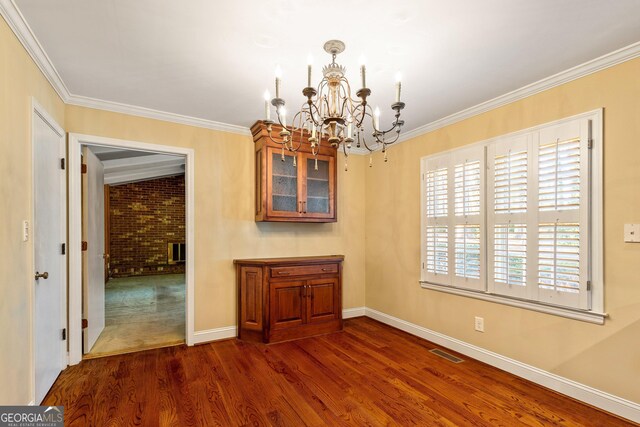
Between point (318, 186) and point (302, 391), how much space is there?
229 centimetres

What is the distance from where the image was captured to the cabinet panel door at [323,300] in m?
3.68

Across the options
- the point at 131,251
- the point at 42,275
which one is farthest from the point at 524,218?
the point at 131,251

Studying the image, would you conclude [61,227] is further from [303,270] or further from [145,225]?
[145,225]

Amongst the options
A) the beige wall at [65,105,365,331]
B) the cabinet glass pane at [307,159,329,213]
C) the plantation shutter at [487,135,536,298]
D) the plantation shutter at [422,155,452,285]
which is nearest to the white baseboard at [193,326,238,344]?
the beige wall at [65,105,365,331]

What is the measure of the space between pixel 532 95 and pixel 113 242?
891 cm

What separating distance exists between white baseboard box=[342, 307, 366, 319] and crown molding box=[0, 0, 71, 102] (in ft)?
12.8

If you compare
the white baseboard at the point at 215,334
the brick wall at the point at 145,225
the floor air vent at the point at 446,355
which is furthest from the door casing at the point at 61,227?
the brick wall at the point at 145,225

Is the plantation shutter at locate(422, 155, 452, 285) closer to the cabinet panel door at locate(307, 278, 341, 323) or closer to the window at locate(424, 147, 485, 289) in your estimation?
the window at locate(424, 147, 485, 289)

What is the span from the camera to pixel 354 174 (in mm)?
4551

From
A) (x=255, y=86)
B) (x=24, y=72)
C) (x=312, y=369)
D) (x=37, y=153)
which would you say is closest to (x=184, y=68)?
(x=255, y=86)

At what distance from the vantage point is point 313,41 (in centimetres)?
199

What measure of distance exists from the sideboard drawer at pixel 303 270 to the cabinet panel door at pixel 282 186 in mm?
607

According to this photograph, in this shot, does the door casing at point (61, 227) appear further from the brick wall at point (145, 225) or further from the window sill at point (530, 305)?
the brick wall at point (145, 225)

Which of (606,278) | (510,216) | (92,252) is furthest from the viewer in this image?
(92,252)
